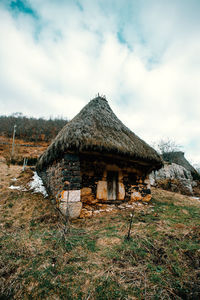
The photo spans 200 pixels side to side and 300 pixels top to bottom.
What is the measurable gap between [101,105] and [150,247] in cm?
499

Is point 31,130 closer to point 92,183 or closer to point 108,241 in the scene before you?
point 92,183

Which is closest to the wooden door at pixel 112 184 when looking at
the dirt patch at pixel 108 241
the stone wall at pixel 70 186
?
the stone wall at pixel 70 186

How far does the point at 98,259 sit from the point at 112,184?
258cm

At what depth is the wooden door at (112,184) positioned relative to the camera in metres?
4.42

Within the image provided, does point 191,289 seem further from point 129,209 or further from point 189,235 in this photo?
point 129,209

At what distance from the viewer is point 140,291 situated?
1.50 metres

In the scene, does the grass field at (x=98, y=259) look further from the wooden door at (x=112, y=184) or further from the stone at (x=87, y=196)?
the wooden door at (x=112, y=184)

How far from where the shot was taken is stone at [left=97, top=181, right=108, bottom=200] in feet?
13.7

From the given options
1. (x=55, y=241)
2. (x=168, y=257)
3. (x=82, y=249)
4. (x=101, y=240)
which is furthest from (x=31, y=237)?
(x=168, y=257)

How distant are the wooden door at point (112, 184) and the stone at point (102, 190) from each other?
150 mm

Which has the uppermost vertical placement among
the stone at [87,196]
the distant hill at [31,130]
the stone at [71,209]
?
the distant hill at [31,130]

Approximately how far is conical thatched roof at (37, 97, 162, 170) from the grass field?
1.87m

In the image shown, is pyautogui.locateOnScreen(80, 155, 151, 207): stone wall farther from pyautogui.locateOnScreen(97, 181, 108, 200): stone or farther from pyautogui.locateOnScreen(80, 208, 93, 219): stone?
pyautogui.locateOnScreen(80, 208, 93, 219): stone

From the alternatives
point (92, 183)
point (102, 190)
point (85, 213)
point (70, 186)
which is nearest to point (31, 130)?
point (92, 183)
